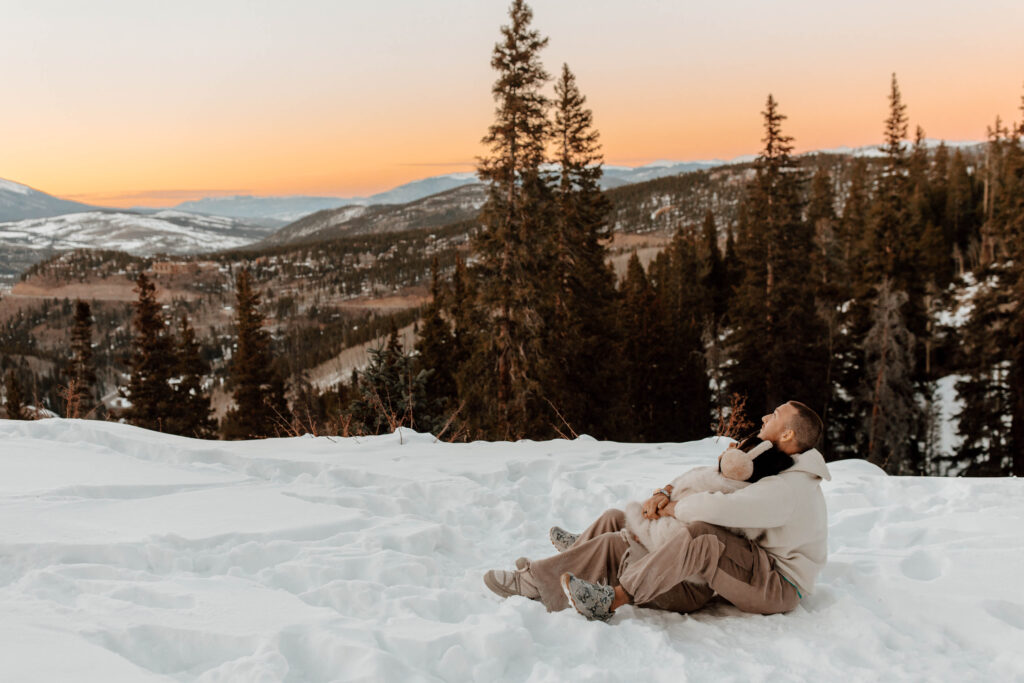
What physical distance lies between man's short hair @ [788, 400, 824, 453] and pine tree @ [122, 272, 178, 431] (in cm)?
3124

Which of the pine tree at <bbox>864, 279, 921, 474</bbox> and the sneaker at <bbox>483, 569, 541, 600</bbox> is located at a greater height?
the sneaker at <bbox>483, 569, 541, 600</bbox>

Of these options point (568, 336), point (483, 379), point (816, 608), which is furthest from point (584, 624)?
point (568, 336)

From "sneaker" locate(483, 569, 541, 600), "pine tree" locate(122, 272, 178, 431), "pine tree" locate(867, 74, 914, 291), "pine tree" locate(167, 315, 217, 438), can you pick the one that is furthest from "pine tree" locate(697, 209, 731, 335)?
"sneaker" locate(483, 569, 541, 600)

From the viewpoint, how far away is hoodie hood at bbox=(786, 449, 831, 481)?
3.87 metres

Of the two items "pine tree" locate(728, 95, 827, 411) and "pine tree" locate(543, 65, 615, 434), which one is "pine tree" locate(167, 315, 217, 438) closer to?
"pine tree" locate(543, 65, 615, 434)

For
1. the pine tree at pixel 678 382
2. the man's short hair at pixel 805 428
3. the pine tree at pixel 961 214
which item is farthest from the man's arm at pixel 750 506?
the pine tree at pixel 961 214

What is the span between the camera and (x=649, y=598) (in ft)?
12.7

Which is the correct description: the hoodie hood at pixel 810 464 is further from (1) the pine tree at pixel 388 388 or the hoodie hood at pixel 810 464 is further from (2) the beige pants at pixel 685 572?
(1) the pine tree at pixel 388 388

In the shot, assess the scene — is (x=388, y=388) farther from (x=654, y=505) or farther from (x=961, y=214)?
(x=961, y=214)

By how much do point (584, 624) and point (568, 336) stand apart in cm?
1898

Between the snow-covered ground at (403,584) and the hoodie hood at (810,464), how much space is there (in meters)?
0.92

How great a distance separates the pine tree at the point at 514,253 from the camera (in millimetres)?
19219

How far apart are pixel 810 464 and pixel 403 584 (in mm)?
2829

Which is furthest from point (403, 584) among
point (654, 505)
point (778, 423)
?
point (778, 423)
